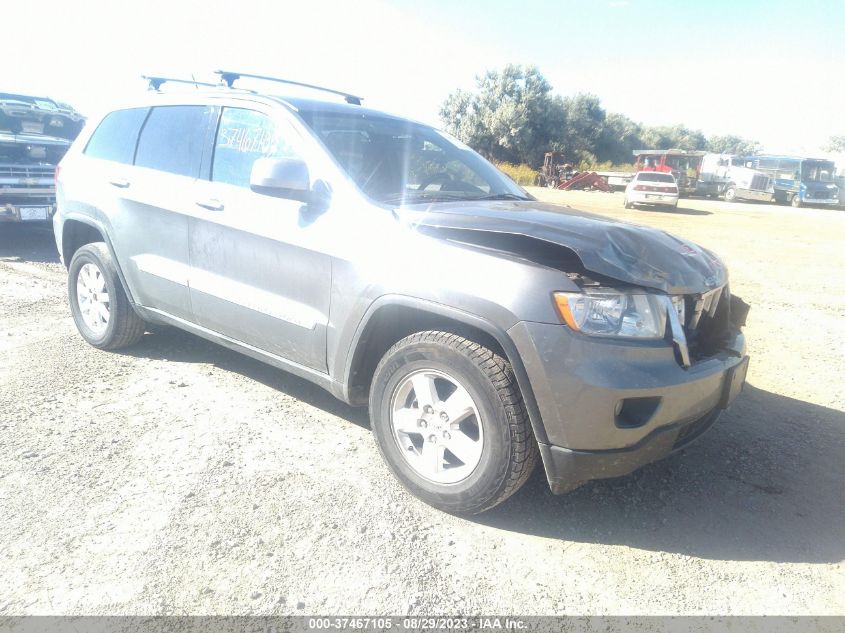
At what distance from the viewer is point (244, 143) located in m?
→ 3.62

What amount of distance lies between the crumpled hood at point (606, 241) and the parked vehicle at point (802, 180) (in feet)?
103

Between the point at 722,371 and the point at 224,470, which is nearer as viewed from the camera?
the point at 722,371

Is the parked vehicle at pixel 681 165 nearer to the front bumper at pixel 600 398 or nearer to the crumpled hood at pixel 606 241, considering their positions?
the crumpled hood at pixel 606 241

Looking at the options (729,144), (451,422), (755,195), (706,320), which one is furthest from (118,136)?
(729,144)

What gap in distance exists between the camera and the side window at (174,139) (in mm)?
3879

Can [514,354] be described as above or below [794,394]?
above

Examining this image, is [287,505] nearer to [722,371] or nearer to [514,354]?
[514,354]

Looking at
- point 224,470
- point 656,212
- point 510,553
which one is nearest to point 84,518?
point 224,470

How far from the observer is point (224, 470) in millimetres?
3131

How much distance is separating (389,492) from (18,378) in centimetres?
279

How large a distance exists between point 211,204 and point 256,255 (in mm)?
506

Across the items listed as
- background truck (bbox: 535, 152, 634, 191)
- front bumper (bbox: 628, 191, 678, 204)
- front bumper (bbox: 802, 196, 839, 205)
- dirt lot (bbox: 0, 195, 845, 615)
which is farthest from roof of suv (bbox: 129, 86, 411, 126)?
background truck (bbox: 535, 152, 634, 191)

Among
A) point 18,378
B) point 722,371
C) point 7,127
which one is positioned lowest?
point 18,378

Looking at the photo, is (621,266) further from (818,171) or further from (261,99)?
(818,171)
